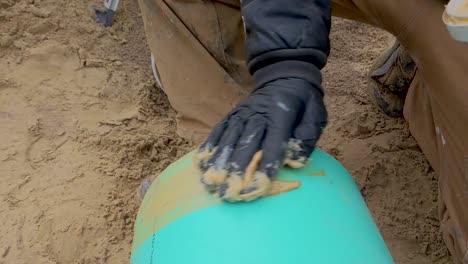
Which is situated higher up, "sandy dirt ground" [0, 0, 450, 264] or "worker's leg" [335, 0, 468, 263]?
"worker's leg" [335, 0, 468, 263]

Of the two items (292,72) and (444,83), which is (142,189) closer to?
(292,72)

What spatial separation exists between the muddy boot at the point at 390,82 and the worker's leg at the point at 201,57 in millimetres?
477

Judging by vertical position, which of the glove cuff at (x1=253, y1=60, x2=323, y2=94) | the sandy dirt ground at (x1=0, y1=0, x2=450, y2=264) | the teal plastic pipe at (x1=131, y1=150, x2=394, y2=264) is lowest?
the sandy dirt ground at (x1=0, y1=0, x2=450, y2=264)

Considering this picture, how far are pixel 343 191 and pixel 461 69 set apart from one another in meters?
0.39

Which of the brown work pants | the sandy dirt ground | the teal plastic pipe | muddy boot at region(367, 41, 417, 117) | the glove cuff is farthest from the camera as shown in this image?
muddy boot at region(367, 41, 417, 117)

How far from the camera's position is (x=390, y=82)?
1.86 metres

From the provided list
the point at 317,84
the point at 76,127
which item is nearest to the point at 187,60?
the point at 76,127

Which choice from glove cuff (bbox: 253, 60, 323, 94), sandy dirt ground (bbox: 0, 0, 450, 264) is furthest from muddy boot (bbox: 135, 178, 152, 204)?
glove cuff (bbox: 253, 60, 323, 94)

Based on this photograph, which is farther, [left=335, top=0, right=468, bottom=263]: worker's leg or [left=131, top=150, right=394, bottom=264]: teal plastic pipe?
[left=335, top=0, right=468, bottom=263]: worker's leg

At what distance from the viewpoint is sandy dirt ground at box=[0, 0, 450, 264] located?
1518mm

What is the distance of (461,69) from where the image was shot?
47.0 inches

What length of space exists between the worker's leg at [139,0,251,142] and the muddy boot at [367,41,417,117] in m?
0.48

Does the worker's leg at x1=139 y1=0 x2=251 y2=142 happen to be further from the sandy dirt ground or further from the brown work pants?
the sandy dirt ground

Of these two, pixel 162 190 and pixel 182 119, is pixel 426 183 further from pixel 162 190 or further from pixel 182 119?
pixel 162 190
